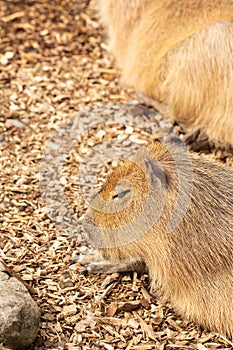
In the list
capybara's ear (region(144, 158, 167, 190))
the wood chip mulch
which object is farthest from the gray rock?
capybara's ear (region(144, 158, 167, 190))

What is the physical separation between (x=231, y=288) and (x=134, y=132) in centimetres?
262

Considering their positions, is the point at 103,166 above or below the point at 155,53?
below

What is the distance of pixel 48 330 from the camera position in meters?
5.20

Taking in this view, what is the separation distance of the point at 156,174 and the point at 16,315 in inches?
59.0

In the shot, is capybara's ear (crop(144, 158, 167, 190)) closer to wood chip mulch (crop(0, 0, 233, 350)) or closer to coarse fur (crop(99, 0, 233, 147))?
wood chip mulch (crop(0, 0, 233, 350))

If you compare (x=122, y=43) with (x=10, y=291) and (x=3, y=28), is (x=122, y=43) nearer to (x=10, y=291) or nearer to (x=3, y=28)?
(x=3, y=28)

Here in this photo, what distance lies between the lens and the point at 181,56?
7.21 meters

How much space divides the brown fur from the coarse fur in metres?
1.42

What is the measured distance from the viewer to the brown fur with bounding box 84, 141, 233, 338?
528 centimetres

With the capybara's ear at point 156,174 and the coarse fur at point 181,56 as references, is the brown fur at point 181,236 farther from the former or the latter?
the coarse fur at point 181,56

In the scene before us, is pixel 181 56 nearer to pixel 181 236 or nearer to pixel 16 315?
pixel 181 236

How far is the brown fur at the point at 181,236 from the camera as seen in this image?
528 cm

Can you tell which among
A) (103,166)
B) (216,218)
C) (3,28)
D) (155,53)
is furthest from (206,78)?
(3,28)

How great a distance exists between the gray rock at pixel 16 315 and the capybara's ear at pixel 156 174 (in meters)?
1.27
